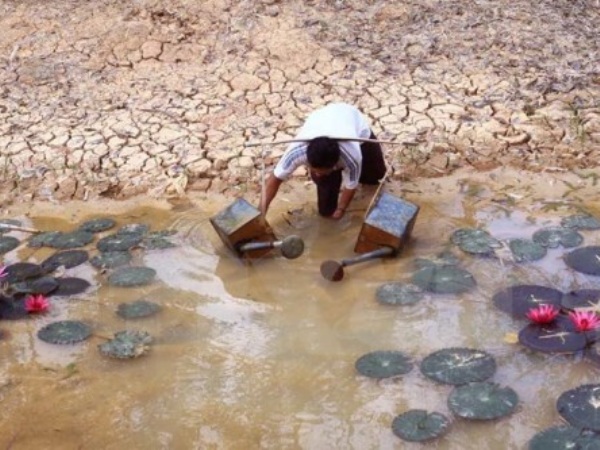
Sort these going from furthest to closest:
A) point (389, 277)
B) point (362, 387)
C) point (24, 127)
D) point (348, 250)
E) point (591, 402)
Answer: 1. point (24, 127)
2. point (348, 250)
3. point (389, 277)
4. point (362, 387)
5. point (591, 402)

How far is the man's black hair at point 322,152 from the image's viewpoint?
4.86m

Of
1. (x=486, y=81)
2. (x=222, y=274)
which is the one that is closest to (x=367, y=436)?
(x=222, y=274)

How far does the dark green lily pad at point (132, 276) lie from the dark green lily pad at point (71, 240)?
486mm

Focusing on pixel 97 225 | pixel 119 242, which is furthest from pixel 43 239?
pixel 119 242

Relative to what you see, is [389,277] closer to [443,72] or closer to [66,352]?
[66,352]

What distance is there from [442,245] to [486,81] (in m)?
2.26

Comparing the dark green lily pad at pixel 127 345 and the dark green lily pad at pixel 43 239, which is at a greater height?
the dark green lily pad at pixel 43 239

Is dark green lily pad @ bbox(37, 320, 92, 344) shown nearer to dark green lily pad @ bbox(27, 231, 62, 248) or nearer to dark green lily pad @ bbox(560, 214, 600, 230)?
dark green lily pad @ bbox(27, 231, 62, 248)

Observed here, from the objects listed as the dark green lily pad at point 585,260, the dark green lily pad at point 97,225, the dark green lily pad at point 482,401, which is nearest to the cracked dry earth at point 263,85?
the dark green lily pad at point 97,225

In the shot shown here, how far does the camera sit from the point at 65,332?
456 cm

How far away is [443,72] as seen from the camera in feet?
23.3

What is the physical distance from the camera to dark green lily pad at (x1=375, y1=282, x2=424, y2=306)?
463 centimetres

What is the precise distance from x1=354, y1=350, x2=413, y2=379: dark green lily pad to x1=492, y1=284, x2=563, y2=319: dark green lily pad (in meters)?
0.67

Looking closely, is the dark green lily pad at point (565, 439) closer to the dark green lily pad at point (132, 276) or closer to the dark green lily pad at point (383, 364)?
the dark green lily pad at point (383, 364)
